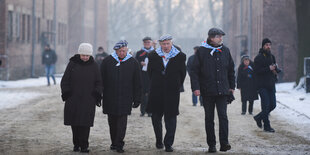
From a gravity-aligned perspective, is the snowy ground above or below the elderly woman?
below

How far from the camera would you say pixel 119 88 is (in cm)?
944

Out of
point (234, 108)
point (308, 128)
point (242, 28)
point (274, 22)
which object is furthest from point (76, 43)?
point (308, 128)

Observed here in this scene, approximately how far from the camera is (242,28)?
1586 inches

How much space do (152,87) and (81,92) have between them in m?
1.21

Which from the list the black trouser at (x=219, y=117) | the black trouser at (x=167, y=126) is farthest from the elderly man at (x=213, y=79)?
the black trouser at (x=167, y=126)

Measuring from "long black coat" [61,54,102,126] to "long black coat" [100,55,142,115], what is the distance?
1.13ft

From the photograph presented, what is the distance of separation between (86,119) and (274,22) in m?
23.7

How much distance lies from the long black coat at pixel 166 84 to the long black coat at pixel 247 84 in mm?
6088

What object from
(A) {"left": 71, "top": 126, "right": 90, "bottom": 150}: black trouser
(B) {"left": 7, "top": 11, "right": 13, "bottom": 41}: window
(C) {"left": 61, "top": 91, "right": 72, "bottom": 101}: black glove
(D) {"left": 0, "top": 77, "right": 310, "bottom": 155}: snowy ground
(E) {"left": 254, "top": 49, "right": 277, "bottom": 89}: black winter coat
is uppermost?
(B) {"left": 7, "top": 11, "right": 13, "bottom": 41}: window

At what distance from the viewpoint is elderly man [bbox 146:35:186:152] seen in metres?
9.52

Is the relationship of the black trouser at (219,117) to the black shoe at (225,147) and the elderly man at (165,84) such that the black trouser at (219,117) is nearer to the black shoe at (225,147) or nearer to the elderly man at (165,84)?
the black shoe at (225,147)

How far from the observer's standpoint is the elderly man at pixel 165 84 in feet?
31.2

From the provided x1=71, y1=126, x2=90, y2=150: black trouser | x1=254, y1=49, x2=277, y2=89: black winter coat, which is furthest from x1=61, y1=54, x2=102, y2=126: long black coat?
x1=254, y1=49, x2=277, y2=89: black winter coat

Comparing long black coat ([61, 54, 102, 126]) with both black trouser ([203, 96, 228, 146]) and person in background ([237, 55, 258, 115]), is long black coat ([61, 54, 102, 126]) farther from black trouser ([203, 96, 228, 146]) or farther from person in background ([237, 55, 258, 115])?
person in background ([237, 55, 258, 115])
